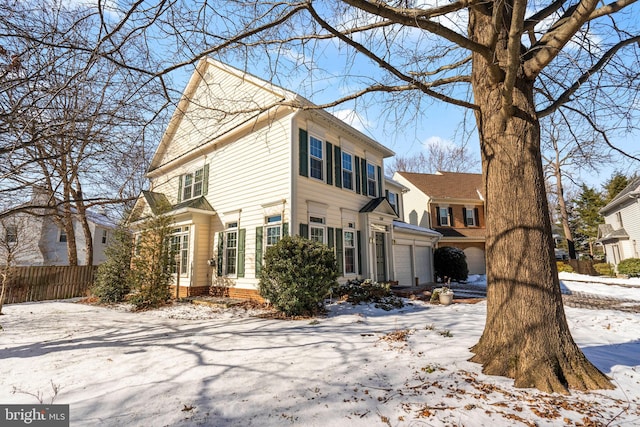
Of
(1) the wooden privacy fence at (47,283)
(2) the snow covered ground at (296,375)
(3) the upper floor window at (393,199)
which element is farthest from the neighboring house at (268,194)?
(1) the wooden privacy fence at (47,283)

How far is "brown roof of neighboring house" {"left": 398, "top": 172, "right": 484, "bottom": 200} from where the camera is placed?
904 inches

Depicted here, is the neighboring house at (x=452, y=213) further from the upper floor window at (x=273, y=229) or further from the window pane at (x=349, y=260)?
the upper floor window at (x=273, y=229)

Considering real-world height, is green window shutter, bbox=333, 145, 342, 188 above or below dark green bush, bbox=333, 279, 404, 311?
above

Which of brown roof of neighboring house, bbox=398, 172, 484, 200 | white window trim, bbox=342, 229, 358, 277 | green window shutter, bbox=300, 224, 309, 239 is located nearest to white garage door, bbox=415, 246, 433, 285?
white window trim, bbox=342, 229, 358, 277

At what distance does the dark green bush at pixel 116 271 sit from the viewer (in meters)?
11.0

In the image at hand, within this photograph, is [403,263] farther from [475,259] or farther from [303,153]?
[475,259]

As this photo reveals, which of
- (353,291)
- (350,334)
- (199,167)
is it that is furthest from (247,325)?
(199,167)

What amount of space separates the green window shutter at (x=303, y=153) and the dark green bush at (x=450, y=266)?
434 inches

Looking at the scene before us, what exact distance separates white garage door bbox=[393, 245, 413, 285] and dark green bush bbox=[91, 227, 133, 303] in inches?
424

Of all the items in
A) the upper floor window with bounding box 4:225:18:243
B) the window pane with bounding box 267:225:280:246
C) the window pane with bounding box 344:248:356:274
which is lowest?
the window pane with bounding box 344:248:356:274

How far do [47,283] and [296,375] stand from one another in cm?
1471

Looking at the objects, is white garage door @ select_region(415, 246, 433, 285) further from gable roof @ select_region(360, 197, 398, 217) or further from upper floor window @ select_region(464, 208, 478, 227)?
upper floor window @ select_region(464, 208, 478, 227)

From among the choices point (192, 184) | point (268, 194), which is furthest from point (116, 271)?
point (268, 194)

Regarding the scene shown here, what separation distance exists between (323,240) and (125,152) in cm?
626
